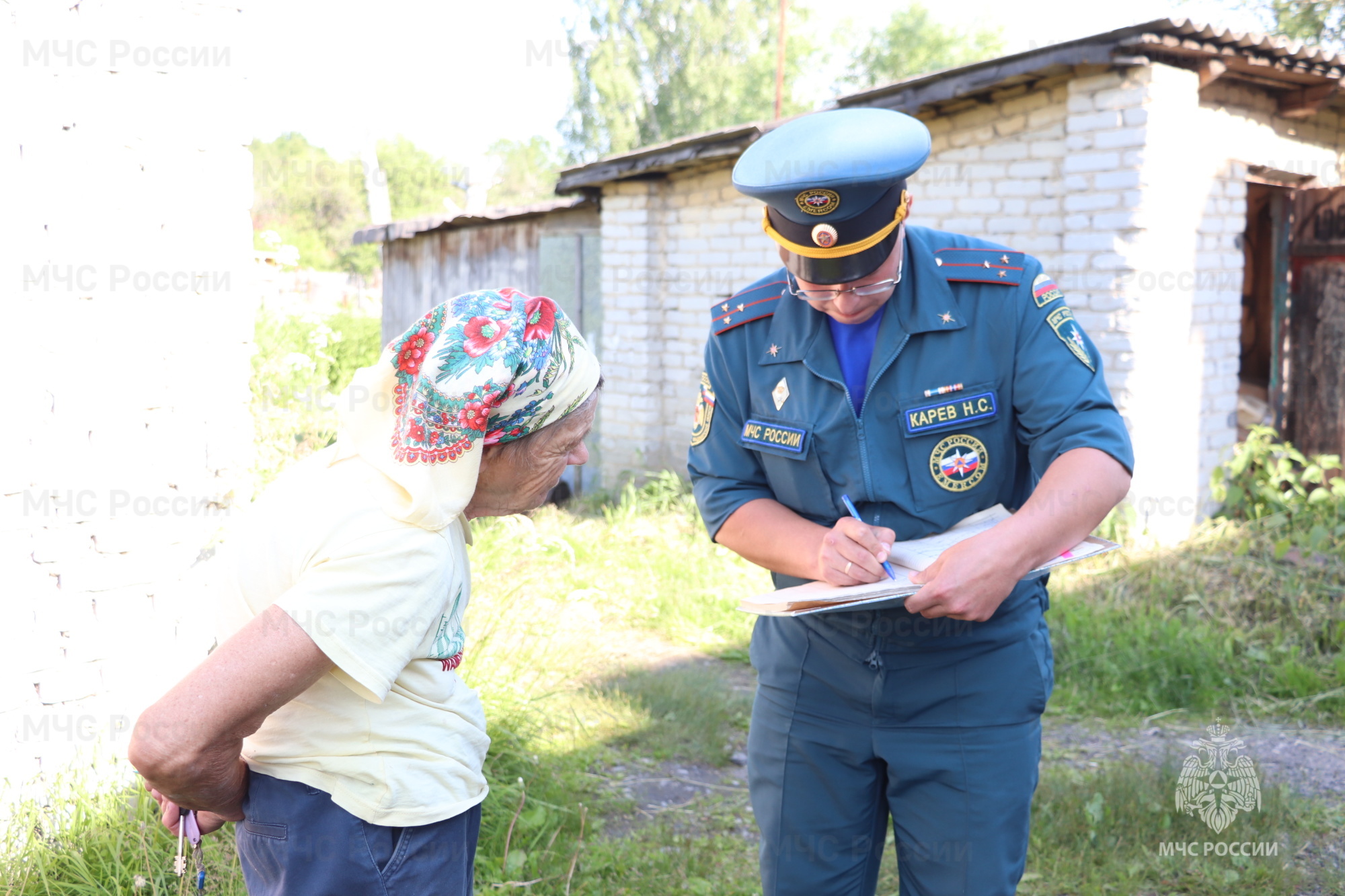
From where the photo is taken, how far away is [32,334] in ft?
9.29

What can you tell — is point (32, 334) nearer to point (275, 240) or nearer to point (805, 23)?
point (275, 240)

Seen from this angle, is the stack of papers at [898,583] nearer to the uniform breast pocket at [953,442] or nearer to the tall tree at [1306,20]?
the uniform breast pocket at [953,442]

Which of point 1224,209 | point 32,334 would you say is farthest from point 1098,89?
point 32,334

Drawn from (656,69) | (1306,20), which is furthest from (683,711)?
(656,69)

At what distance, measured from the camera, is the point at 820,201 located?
1.91 meters

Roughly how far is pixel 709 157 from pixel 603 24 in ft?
67.3

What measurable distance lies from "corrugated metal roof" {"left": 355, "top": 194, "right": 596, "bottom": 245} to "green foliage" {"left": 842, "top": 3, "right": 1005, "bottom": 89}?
24.9m

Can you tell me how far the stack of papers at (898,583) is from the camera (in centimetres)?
171

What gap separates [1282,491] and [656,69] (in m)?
23.6

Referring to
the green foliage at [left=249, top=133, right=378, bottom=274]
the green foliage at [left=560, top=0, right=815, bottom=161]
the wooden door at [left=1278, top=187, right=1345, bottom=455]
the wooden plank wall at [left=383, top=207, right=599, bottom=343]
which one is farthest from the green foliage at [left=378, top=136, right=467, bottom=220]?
the wooden door at [left=1278, top=187, right=1345, bottom=455]

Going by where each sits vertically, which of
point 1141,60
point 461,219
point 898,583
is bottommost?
point 898,583

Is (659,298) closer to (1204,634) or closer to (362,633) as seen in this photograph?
(1204,634)

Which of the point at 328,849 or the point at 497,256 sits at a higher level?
the point at 497,256

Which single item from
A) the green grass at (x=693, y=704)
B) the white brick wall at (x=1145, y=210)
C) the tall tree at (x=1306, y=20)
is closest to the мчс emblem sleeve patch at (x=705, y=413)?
the green grass at (x=693, y=704)
